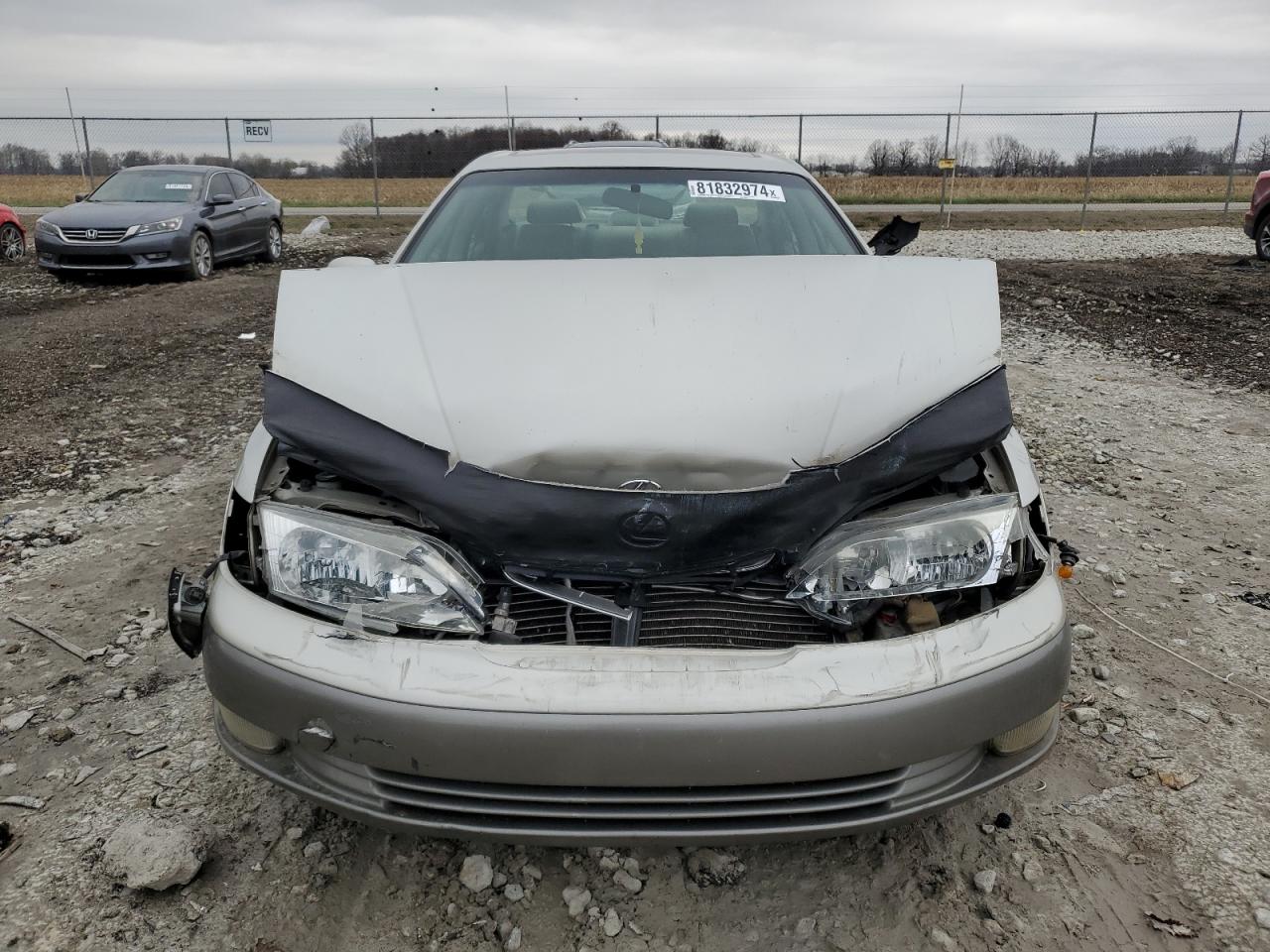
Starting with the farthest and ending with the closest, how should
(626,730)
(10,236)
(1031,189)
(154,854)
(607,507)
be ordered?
(1031,189)
(10,236)
(154,854)
(607,507)
(626,730)

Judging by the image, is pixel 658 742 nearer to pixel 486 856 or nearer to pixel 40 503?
pixel 486 856

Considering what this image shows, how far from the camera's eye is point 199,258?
34.6 ft

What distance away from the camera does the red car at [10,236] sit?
11883mm

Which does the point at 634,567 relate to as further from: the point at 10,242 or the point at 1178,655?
the point at 10,242

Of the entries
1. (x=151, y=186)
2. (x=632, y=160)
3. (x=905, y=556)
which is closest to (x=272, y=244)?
(x=151, y=186)

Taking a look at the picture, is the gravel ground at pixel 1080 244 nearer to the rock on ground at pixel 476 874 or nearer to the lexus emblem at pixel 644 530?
the lexus emblem at pixel 644 530

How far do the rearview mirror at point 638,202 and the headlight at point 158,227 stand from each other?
855 cm

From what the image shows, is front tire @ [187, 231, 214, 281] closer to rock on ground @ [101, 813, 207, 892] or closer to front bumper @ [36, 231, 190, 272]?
front bumper @ [36, 231, 190, 272]

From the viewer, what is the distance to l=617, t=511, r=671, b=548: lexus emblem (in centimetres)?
172

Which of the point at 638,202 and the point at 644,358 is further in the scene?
the point at 638,202

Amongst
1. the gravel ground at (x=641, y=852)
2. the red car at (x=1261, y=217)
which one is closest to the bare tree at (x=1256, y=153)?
the red car at (x=1261, y=217)

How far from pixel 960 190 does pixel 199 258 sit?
61.8ft

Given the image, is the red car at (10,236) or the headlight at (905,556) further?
the red car at (10,236)

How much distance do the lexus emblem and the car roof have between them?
2129mm
